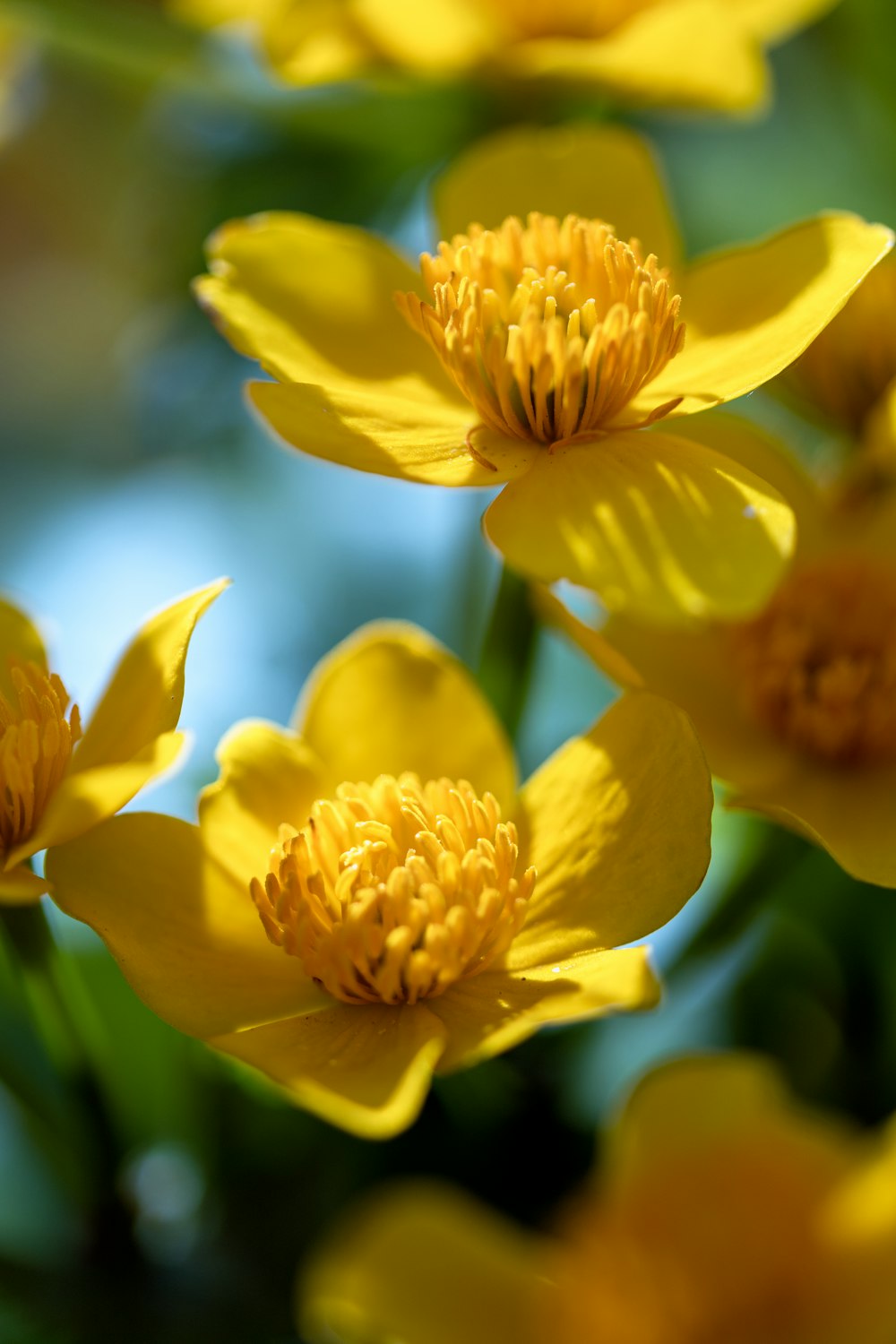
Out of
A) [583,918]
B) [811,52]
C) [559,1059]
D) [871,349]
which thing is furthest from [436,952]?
[811,52]

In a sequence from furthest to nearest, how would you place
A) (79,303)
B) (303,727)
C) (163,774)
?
(79,303), (303,727), (163,774)

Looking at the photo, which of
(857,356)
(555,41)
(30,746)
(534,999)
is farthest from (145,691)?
(555,41)

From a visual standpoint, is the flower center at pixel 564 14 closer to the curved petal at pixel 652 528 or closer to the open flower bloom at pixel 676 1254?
the curved petal at pixel 652 528

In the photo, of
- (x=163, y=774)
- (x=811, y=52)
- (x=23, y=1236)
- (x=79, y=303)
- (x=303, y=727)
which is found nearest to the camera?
(x=163, y=774)

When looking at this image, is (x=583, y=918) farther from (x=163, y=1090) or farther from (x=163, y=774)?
(x=163, y=1090)

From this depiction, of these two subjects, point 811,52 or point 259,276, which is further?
point 811,52

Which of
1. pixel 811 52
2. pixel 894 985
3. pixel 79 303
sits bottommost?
pixel 894 985

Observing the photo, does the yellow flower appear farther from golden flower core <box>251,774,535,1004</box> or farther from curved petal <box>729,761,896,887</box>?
curved petal <box>729,761,896,887</box>
